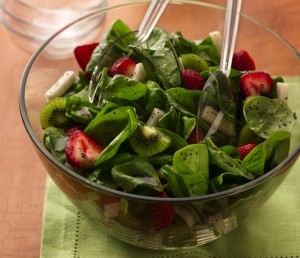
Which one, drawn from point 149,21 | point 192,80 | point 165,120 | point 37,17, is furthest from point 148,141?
point 37,17

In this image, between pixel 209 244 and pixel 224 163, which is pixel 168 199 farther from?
pixel 209 244

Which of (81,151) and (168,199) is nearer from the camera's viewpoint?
(168,199)

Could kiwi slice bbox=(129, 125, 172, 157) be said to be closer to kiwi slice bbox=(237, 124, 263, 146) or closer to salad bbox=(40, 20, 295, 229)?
salad bbox=(40, 20, 295, 229)

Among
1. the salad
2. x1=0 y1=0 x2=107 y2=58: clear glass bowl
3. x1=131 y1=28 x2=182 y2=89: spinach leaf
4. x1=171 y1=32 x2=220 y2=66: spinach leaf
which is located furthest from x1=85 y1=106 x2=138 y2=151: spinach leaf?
x1=0 y1=0 x2=107 y2=58: clear glass bowl

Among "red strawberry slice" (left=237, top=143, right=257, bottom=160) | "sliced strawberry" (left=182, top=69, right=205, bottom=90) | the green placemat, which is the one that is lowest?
the green placemat

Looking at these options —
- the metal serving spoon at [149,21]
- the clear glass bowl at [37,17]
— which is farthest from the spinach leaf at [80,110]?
the clear glass bowl at [37,17]
